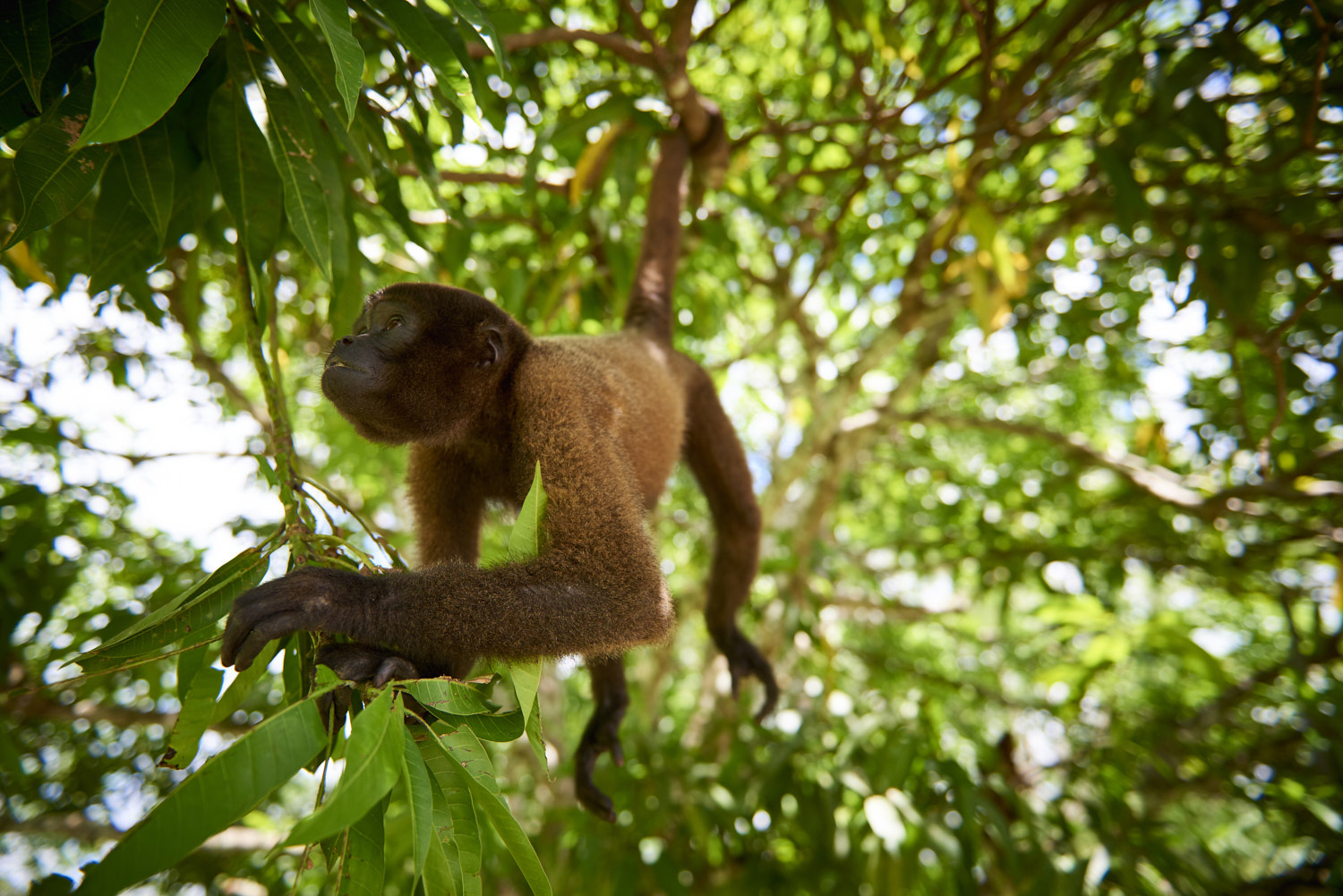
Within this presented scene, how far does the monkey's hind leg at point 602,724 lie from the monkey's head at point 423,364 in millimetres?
1310

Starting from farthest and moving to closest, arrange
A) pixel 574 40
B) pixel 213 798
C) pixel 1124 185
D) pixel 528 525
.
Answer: pixel 1124 185
pixel 574 40
pixel 528 525
pixel 213 798

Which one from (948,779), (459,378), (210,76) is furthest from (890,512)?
(210,76)

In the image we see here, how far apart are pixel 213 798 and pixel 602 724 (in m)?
2.22

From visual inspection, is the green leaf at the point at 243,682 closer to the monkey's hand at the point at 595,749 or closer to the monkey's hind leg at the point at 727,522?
the monkey's hand at the point at 595,749

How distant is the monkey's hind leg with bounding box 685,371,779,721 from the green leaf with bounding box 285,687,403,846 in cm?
243

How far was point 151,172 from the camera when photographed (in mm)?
1818

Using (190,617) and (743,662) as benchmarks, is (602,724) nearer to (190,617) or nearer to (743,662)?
(743,662)

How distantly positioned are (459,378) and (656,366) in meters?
0.92

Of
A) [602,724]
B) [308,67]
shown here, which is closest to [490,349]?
[308,67]

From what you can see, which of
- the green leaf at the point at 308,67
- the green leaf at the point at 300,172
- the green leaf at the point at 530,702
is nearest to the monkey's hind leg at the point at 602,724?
the green leaf at the point at 530,702

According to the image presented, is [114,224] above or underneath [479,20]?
underneath

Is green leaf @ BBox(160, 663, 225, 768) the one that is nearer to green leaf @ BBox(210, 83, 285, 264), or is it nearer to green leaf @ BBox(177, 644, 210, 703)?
green leaf @ BBox(177, 644, 210, 703)

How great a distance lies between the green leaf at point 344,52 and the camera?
1351 mm

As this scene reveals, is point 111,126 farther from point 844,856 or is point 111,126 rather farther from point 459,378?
point 844,856
